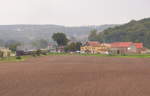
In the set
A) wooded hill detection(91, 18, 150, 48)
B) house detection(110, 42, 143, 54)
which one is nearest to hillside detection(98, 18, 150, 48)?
wooded hill detection(91, 18, 150, 48)

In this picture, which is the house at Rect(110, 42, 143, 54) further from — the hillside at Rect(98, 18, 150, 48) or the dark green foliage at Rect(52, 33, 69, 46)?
the hillside at Rect(98, 18, 150, 48)

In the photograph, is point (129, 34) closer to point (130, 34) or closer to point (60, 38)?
point (130, 34)

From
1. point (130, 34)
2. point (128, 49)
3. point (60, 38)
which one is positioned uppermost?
point (130, 34)

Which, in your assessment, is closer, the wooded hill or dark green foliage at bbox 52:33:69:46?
dark green foliage at bbox 52:33:69:46

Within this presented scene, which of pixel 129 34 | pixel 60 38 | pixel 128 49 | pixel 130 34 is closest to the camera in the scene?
pixel 128 49

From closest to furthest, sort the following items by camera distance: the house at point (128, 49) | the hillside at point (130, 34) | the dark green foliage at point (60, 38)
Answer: the house at point (128, 49)
the dark green foliage at point (60, 38)
the hillside at point (130, 34)

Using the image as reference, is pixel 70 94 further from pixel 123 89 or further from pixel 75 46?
pixel 75 46

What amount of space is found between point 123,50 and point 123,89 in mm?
90555

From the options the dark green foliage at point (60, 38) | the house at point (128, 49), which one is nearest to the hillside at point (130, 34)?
the house at point (128, 49)

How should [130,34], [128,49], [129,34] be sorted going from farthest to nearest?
1. [129,34]
2. [130,34]
3. [128,49]

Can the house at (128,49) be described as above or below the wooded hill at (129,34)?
below

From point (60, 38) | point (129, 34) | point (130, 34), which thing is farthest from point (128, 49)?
point (129, 34)

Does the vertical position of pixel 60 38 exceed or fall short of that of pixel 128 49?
it exceeds it

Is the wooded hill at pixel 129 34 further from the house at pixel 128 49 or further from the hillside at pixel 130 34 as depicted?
the house at pixel 128 49
